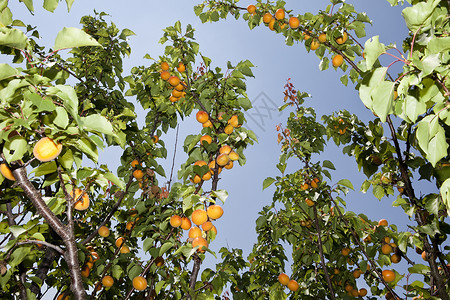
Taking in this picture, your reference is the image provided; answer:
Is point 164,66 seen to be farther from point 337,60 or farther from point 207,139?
point 337,60

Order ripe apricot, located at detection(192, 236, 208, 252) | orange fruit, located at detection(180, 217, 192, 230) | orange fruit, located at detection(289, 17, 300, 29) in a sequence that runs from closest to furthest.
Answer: ripe apricot, located at detection(192, 236, 208, 252)
orange fruit, located at detection(180, 217, 192, 230)
orange fruit, located at detection(289, 17, 300, 29)

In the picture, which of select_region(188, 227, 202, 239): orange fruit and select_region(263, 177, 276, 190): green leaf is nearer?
select_region(188, 227, 202, 239): orange fruit

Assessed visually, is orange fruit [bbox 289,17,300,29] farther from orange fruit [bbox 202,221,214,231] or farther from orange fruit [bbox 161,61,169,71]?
orange fruit [bbox 202,221,214,231]

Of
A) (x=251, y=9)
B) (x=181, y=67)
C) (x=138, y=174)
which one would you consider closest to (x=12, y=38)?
(x=181, y=67)

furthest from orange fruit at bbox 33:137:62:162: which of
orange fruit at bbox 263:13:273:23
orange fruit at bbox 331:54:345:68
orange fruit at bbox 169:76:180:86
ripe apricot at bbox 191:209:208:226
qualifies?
orange fruit at bbox 263:13:273:23

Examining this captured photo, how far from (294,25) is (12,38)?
275cm

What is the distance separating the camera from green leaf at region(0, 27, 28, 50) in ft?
3.72

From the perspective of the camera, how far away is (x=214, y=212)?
6.60 feet

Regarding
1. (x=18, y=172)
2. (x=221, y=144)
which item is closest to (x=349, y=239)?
(x=221, y=144)

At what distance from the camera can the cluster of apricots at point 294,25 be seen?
9.91 feet

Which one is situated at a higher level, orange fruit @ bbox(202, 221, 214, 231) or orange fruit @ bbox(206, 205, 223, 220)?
orange fruit @ bbox(206, 205, 223, 220)

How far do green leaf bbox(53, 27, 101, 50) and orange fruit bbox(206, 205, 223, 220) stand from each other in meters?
1.20

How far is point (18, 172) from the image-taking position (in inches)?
52.6

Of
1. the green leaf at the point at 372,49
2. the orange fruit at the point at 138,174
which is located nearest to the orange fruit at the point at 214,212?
the orange fruit at the point at 138,174
